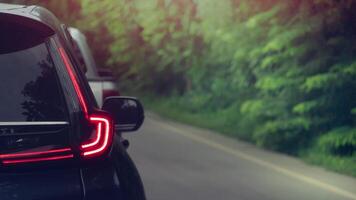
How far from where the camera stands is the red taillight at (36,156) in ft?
12.6

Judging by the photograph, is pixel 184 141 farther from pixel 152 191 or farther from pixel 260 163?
pixel 152 191

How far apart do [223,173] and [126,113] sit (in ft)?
24.7

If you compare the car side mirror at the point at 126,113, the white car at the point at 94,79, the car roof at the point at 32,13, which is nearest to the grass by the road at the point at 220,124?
the white car at the point at 94,79

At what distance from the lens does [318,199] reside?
10.7 metres

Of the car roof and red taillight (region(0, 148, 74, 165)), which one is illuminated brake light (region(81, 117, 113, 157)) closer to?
red taillight (region(0, 148, 74, 165))

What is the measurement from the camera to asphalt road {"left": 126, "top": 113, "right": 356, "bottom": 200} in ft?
35.5

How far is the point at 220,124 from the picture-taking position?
71.4 ft

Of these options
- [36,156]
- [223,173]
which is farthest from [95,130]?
[223,173]

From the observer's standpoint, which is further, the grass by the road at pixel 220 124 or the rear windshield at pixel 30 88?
the grass by the road at pixel 220 124

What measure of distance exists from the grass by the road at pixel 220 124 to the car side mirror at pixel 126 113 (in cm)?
851

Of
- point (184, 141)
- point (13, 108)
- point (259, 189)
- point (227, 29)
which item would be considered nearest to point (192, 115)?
point (227, 29)

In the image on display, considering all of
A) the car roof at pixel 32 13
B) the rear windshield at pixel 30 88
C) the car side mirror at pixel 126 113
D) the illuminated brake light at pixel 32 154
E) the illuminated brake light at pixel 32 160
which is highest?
the car roof at pixel 32 13

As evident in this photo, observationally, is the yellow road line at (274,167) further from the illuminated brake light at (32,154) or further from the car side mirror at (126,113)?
the illuminated brake light at (32,154)

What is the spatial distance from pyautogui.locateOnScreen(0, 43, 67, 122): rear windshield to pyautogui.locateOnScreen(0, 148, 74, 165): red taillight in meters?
0.14
